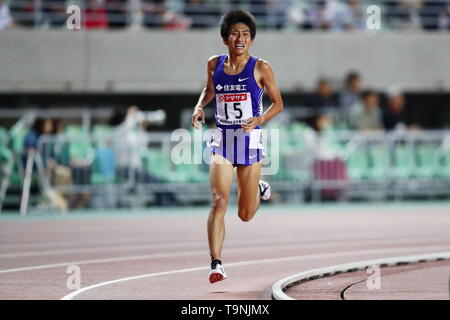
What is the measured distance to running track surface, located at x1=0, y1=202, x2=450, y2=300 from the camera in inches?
353

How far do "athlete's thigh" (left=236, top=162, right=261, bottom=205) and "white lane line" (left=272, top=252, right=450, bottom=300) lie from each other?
77cm

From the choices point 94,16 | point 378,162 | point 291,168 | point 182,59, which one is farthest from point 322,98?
point 94,16

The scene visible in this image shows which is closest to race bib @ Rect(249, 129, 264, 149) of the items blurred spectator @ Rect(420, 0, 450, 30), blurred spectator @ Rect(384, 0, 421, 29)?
blurred spectator @ Rect(384, 0, 421, 29)

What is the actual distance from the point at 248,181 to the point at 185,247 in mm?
4040

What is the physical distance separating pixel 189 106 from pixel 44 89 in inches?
144

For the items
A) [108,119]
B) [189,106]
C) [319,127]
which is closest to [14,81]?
[108,119]

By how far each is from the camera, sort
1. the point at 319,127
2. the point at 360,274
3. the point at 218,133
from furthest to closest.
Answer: the point at 319,127
the point at 360,274
the point at 218,133

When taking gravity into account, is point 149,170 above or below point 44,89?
below

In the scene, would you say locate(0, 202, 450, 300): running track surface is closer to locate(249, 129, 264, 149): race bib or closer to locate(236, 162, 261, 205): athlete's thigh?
locate(236, 162, 261, 205): athlete's thigh

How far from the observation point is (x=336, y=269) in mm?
9844

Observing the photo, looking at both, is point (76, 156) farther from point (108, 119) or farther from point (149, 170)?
point (108, 119)

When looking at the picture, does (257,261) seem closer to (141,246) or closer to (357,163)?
(141,246)

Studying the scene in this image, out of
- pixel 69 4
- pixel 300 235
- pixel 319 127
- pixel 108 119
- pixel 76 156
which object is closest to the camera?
pixel 300 235
